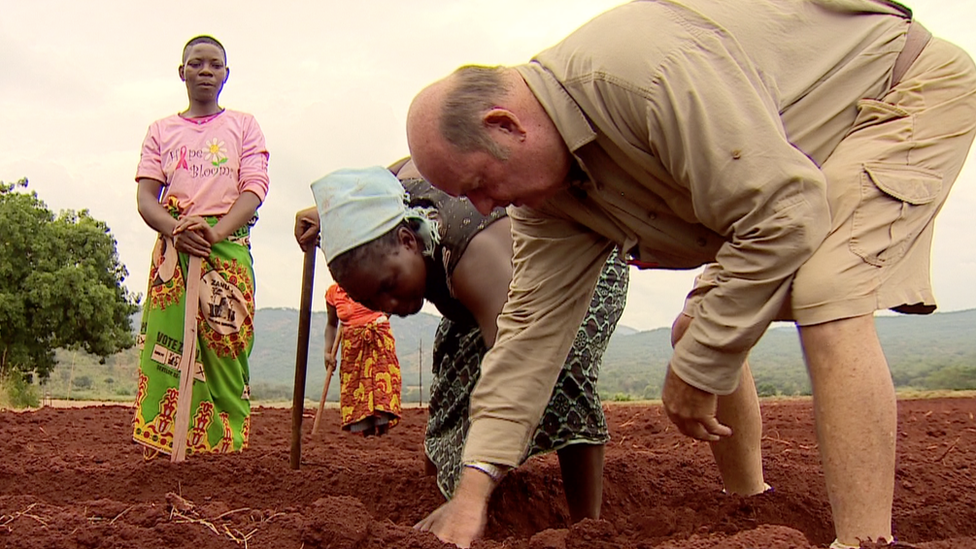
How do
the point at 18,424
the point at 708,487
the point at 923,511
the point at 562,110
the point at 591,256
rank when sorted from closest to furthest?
the point at 562,110
the point at 591,256
the point at 923,511
the point at 708,487
the point at 18,424

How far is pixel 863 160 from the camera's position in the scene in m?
1.97

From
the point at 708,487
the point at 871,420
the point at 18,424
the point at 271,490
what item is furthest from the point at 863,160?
the point at 18,424

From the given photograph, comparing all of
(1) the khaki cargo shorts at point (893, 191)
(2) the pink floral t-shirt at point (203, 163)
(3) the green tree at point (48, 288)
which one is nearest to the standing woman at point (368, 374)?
(2) the pink floral t-shirt at point (203, 163)

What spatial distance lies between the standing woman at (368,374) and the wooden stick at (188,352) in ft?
5.94

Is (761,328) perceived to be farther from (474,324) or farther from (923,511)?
(474,324)

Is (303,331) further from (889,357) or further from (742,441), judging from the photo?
(889,357)

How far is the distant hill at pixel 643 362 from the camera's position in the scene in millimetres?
10562

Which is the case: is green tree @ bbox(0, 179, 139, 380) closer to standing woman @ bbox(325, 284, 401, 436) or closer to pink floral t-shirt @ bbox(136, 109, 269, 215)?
standing woman @ bbox(325, 284, 401, 436)

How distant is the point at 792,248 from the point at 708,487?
186 centimetres

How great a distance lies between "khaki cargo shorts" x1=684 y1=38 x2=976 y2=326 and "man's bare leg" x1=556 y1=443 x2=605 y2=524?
1010 mm

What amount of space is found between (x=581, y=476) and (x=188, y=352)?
204 centimetres

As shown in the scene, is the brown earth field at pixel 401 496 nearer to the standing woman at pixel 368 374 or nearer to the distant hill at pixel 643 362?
the standing woman at pixel 368 374

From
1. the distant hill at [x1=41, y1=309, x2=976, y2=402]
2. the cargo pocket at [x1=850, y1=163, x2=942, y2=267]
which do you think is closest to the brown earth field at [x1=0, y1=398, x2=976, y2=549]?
the cargo pocket at [x1=850, y1=163, x2=942, y2=267]

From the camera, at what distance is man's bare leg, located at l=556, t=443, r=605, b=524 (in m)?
2.83
